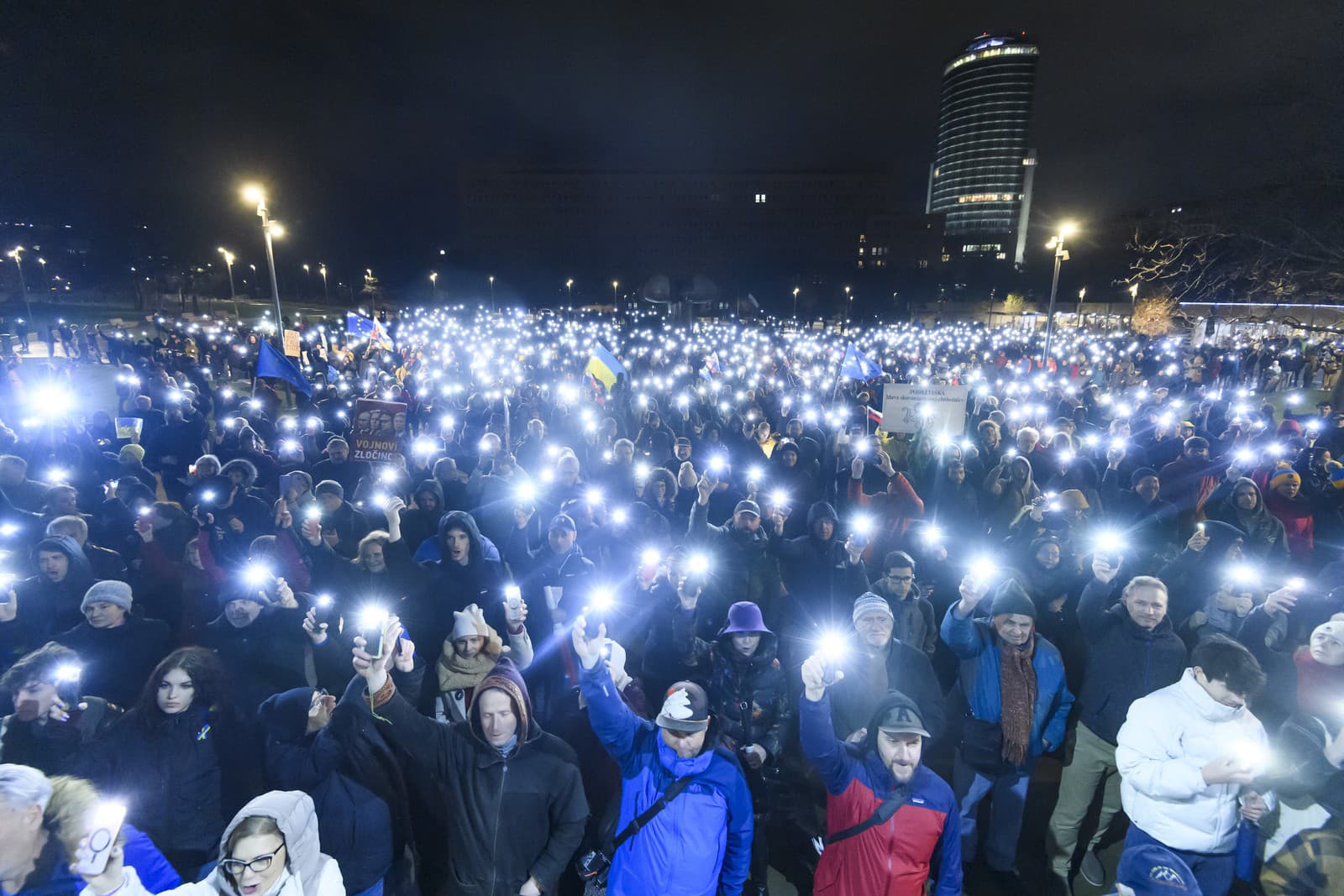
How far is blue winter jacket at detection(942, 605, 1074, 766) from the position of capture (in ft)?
11.4

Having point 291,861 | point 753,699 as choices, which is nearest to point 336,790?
point 291,861

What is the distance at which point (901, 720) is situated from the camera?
2.61 meters

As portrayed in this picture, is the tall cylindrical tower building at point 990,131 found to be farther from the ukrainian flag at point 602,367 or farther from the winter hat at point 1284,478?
the winter hat at point 1284,478

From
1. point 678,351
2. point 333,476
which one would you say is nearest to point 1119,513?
point 333,476

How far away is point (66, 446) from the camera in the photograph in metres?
7.81

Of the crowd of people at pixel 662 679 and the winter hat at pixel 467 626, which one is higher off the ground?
the winter hat at pixel 467 626

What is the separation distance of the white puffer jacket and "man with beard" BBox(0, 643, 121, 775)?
487 cm

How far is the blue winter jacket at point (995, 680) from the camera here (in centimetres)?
347

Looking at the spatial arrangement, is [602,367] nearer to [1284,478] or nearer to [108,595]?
[108,595]

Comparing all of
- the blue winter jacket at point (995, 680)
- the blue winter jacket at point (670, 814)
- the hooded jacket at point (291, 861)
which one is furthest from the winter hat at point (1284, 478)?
the hooded jacket at point (291, 861)

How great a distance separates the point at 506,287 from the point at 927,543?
281 feet

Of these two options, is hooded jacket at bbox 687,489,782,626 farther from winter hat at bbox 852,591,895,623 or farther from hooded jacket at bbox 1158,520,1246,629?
hooded jacket at bbox 1158,520,1246,629

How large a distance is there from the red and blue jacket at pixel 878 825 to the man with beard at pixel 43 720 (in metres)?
3.32

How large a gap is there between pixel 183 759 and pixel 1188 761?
4.59 m
